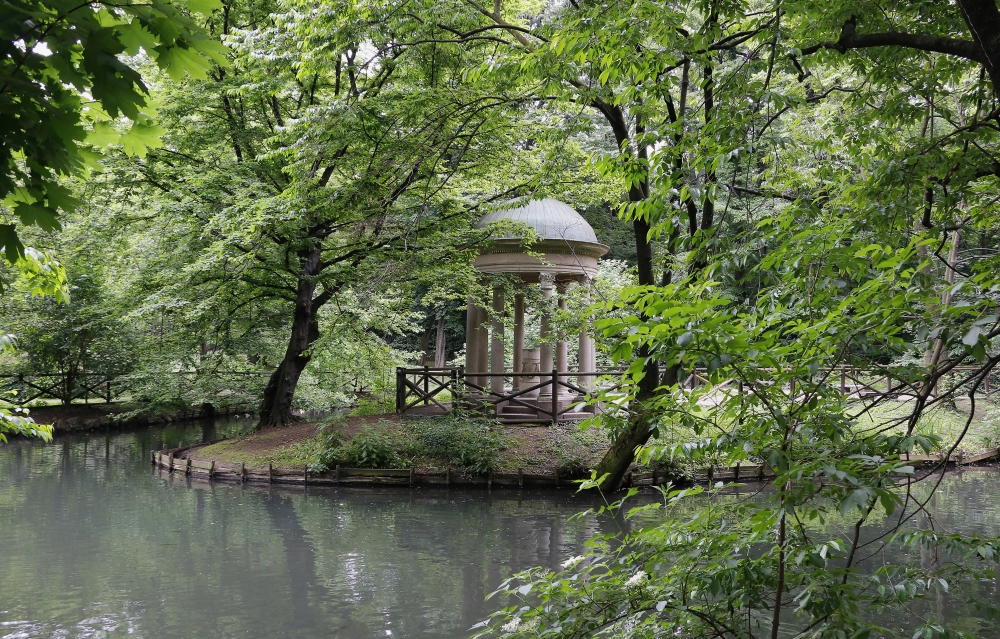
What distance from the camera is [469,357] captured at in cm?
1886

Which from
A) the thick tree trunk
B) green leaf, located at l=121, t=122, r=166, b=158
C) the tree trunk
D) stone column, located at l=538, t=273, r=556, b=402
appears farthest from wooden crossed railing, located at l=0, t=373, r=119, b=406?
green leaf, located at l=121, t=122, r=166, b=158

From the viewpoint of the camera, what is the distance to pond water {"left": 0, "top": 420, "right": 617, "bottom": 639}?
23.6ft

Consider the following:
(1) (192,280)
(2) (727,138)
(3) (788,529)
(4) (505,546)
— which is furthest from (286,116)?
(3) (788,529)

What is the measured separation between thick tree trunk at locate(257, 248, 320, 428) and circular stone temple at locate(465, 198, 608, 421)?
385 cm

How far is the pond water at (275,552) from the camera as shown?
23.4 ft

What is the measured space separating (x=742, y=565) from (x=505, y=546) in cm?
726

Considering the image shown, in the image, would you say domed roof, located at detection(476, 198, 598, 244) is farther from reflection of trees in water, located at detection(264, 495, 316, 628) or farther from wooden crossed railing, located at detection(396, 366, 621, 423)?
reflection of trees in water, located at detection(264, 495, 316, 628)

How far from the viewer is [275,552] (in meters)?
9.68

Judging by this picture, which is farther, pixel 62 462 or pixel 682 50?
pixel 62 462

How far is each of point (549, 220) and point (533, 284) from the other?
5.74ft

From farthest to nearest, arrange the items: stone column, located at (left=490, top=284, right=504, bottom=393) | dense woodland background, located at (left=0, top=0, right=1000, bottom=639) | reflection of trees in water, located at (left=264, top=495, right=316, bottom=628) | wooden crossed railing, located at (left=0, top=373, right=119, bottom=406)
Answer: wooden crossed railing, located at (left=0, top=373, right=119, bottom=406) < stone column, located at (left=490, top=284, right=504, bottom=393) < reflection of trees in water, located at (left=264, top=495, right=316, bottom=628) < dense woodland background, located at (left=0, top=0, right=1000, bottom=639)

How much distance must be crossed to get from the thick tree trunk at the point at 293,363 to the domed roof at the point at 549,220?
444 centimetres

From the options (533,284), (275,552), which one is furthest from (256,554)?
(533,284)

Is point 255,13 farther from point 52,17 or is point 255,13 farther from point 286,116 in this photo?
point 52,17
